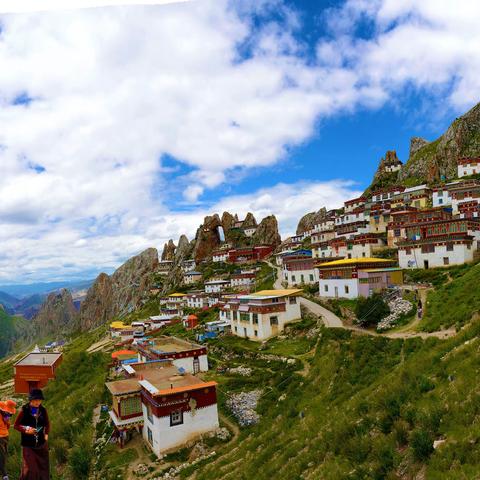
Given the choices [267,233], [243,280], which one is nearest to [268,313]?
[243,280]

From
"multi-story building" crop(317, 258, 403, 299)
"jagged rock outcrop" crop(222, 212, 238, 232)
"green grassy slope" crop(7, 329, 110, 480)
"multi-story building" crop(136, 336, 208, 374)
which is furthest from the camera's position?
"jagged rock outcrop" crop(222, 212, 238, 232)

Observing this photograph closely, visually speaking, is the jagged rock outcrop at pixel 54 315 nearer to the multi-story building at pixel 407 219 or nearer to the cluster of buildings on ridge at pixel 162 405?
the multi-story building at pixel 407 219

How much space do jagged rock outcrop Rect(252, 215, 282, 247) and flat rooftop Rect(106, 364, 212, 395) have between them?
3271 inches

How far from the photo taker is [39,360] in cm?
1032

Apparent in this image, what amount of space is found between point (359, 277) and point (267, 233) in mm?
74166

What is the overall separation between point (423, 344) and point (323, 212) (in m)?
95.7

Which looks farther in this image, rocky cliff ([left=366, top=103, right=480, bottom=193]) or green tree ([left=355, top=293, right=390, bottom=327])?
rocky cliff ([left=366, top=103, right=480, bottom=193])

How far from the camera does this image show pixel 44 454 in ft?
20.7

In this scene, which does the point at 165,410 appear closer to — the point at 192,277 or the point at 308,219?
the point at 192,277

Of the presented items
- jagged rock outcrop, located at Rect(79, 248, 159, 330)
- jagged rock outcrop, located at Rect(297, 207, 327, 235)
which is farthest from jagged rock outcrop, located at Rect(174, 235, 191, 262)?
jagged rock outcrop, located at Rect(297, 207, 327, 235)

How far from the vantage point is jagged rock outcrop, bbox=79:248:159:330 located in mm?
135000

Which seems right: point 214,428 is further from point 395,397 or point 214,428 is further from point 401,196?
point 401,196

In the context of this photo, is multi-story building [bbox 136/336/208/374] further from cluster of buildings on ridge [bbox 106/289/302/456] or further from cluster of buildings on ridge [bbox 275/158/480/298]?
cluster of buildings on ridge [bbox 275/158/480/298]

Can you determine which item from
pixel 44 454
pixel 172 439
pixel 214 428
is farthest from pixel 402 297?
pixel 44 454
